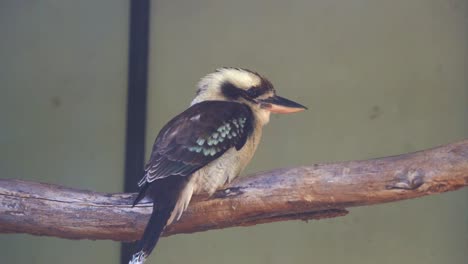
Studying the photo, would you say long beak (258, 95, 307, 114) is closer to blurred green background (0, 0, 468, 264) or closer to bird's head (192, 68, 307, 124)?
bird's head (192, 68, 307, 124)

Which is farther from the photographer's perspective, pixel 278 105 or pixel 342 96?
pixel 342 96

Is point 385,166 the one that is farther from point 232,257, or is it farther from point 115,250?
point 115,250

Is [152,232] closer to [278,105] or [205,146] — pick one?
[205,146]

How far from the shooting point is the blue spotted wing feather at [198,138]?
6.73 feet

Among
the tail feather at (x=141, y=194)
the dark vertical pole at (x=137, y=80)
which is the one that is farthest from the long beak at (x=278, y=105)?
the dark vertical pole at (x=137, y=80)

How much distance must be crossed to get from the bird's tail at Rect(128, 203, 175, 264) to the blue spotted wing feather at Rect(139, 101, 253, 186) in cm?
10

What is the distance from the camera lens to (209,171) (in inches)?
83.6

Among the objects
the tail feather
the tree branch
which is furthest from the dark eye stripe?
the tail feather

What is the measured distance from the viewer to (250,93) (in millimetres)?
2398

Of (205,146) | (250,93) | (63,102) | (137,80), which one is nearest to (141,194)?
(205,146)

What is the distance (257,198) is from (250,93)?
48 centimetres

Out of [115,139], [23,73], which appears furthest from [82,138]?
[23,73]

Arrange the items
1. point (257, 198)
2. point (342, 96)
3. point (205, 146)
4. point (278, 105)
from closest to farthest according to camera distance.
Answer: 1. point (257, 198)
2. point (205, 146)
3. point (278, 105)
4. point (342, 96)

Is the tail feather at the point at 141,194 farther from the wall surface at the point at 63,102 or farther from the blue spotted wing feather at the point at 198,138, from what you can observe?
the wall surface at the point at 63,102
